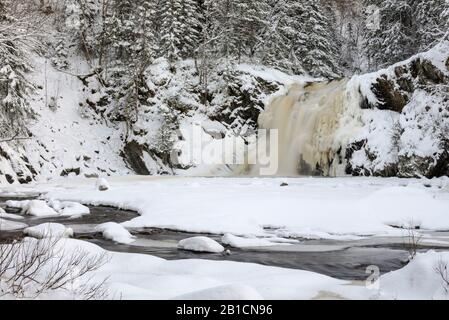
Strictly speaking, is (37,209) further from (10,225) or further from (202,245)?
(202,245)

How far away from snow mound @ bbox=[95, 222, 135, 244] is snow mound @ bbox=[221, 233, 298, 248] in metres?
1.90

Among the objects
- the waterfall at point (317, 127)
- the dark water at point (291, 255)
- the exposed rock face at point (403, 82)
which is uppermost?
the exposed rock face at point (403, 82)

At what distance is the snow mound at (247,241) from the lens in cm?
873

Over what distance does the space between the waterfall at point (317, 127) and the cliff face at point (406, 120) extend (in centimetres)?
72

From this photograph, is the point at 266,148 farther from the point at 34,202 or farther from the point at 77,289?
the point at 77,289

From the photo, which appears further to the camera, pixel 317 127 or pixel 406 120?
pixel 317 127

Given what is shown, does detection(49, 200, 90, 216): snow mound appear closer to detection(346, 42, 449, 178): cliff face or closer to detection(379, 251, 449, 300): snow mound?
detection(379, 251, 449, 300): snow mound

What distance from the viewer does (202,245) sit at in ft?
27.0

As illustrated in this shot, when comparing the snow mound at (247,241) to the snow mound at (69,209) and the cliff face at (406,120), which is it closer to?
the snow mound at (69,209)

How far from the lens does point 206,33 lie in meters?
31.0

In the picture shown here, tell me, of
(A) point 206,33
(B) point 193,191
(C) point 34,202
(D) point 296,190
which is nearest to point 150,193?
(B) point 193,191

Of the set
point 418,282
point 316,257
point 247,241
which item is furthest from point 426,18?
point 418,282

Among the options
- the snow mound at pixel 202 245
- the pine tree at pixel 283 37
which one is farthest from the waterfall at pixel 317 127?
the snow mound at pixel 202 245

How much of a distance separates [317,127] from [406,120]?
502 cm
